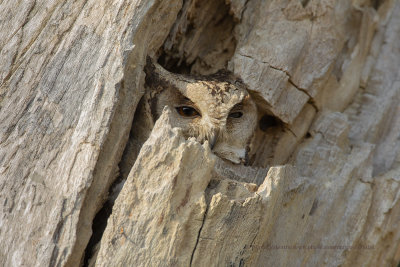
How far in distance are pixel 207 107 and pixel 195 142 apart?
60 cm

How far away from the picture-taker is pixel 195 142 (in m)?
2.67

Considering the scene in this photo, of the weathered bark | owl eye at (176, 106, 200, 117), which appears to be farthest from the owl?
the weathered bark

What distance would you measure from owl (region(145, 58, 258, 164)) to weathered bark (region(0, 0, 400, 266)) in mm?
136

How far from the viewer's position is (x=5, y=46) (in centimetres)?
308

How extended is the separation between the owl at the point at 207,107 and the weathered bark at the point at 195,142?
0.45ft

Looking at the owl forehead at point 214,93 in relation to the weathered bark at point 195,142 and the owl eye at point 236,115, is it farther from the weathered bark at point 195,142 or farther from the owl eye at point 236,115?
the weathered bark at point 195,142

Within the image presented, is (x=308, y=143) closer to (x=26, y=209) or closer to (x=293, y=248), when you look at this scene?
(x=293, y=248)

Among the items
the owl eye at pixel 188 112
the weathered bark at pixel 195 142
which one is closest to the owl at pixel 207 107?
the owl eye at pixel 188 112

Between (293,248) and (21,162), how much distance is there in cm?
185

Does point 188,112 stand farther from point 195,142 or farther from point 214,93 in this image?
point 195,142

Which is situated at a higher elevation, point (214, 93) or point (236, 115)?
point (214, 93)

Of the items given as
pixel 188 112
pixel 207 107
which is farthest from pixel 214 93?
pixel 188 112

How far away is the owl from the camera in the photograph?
3.21 meters

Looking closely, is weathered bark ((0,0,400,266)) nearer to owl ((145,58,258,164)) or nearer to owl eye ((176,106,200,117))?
owl ((145,58,258,164))
